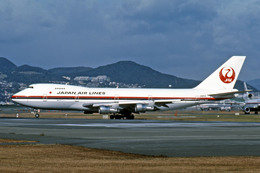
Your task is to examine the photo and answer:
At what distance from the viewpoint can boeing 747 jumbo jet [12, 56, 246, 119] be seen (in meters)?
74.7

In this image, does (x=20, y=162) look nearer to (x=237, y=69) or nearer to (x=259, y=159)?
(x=259, y=159)

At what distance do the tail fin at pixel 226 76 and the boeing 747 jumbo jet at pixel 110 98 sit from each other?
189cm

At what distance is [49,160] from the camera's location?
57.6ft

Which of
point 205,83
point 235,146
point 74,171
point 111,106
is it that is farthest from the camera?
point 205,83

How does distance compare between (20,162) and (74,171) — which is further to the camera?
(20,162)

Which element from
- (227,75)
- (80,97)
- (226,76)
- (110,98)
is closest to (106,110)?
(110,98)

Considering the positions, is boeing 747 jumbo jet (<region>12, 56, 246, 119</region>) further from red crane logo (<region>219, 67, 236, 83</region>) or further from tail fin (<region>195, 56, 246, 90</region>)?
red crane logo (<region>219, 67, 236, 83</region>)

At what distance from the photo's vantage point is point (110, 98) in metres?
75.6

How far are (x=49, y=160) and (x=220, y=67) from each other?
2667 inches

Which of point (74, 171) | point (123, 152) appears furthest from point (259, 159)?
point (74, 171)

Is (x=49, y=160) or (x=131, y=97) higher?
(x=131, y=97)

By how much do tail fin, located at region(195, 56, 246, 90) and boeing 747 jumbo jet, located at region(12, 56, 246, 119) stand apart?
1.89 metres

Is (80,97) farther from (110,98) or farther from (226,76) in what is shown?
(226,76)

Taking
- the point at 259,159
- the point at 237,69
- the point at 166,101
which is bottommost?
the point at 259,159
